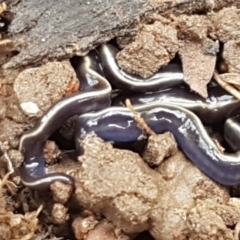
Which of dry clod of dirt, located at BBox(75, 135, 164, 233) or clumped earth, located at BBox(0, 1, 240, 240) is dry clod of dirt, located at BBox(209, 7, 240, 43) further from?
dry clod of dirt, located at BBox(75, 135, 164, 233)

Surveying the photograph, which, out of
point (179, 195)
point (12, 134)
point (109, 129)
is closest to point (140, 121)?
point (109, 129)

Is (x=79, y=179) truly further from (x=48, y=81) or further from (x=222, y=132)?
(x=222, y=132)

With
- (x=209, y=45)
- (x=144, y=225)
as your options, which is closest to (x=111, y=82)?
(x=209, y=45)

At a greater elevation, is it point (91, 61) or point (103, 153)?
point (91, 61)

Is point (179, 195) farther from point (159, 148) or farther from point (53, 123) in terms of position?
point (53, 123)

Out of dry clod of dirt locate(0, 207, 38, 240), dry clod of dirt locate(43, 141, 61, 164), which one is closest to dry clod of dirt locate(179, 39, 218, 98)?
dry clod of dirt locate(43, 141, 61, 164)

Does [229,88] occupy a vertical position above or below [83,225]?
above
